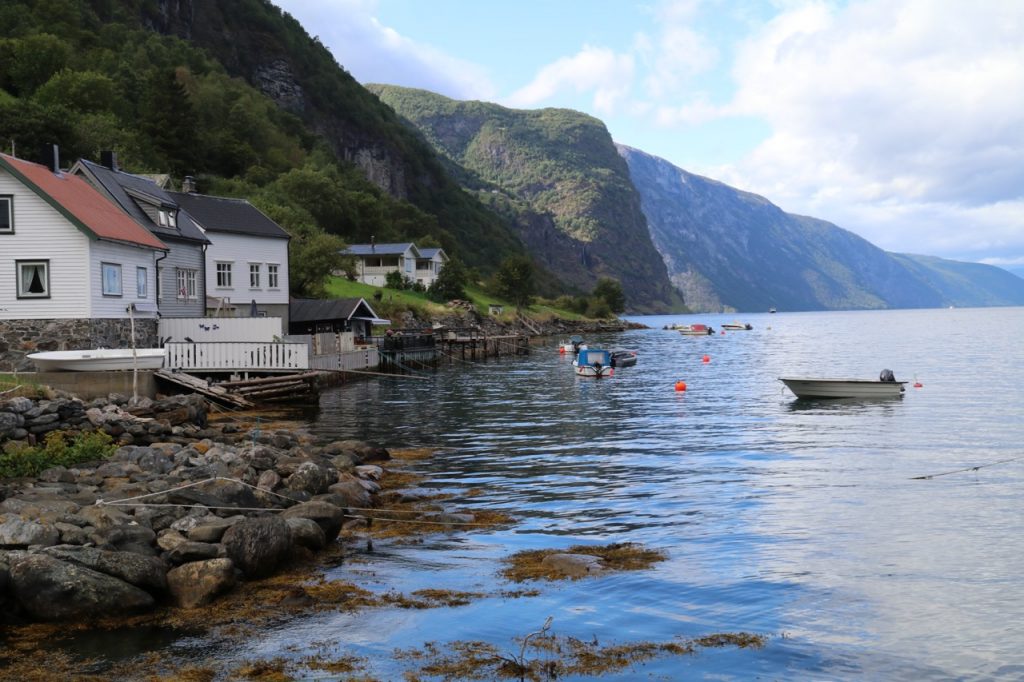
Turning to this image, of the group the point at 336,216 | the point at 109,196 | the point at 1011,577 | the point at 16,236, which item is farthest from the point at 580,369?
the point at 336,216

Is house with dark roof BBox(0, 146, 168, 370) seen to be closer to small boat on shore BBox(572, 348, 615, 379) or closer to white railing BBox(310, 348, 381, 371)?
white railing BBox(310, 348, 381, 371)

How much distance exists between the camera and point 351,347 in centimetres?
5869

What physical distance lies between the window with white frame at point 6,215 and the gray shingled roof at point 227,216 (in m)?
20.9

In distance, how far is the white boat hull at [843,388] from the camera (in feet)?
154

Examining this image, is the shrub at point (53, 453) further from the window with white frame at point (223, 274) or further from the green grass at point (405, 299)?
the green grass at point (405, 299)

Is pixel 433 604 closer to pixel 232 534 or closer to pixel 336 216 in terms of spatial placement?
pixel 232 534

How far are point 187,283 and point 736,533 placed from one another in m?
42.2

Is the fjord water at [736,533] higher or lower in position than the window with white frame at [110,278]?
lower

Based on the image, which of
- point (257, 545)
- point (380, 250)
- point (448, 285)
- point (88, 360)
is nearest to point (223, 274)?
point (88, 360)

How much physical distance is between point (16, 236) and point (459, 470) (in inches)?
977

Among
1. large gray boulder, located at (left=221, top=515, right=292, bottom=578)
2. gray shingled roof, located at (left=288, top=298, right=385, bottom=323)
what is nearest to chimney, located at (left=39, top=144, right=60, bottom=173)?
gray shingled roof, located at (left=288, top=298, right=385, bottom=323)

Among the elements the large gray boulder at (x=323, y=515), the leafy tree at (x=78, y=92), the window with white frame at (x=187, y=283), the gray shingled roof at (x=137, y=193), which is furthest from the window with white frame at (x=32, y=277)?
the leafy tree at (x=78, y=92)

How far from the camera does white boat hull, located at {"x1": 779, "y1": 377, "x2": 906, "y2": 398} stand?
4691 cm

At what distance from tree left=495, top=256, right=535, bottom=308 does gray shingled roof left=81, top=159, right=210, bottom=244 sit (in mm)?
99362
